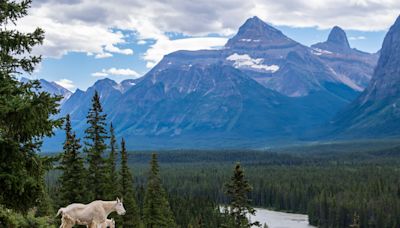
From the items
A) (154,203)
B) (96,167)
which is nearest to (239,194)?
(96,167)

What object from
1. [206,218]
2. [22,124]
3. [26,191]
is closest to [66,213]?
[26,191]

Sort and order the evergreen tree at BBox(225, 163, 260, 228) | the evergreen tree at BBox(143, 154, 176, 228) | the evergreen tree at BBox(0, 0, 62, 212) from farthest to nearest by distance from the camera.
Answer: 1. the evergreen tree at BBox(143, 154, 176, 228)
2. the evergreen tree at BBox(225, 163, 260, 228)
3. the evergreen tree at BBox(0, 0, 62, 212)

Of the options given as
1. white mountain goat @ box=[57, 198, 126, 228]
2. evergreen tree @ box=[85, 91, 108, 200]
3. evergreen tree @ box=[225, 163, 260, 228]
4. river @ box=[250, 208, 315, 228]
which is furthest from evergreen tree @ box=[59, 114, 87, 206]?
river @ box=[250, 208, 315, 228]

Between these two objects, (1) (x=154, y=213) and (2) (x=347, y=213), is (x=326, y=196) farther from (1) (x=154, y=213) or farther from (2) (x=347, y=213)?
(1) (x=154, y=213)

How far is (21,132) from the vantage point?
1114 centimetres

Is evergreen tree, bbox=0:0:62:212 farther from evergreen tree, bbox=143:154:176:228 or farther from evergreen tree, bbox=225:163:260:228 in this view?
evergreen tree, bbox=143:154:176:228

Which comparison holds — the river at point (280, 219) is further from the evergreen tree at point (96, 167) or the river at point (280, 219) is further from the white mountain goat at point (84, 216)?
the white mountain goat at point (84, 216)

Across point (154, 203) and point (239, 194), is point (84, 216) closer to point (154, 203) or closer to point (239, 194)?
point (239, 194)

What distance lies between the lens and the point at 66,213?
49.6ft

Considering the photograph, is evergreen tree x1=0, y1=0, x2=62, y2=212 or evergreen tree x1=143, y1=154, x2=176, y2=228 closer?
evergreen tree x1=0, y1=0, x2=62, y2=212

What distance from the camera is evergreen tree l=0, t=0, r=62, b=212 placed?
1040cm

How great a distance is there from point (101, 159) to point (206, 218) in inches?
3126

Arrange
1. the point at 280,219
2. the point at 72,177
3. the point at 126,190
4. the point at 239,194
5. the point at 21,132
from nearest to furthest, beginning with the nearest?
the point at 21,132 → the point at 72,177 → the point at 239,194 → the point at 126,190 → the point at 280,219

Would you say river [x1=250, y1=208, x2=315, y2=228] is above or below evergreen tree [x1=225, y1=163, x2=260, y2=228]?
below
